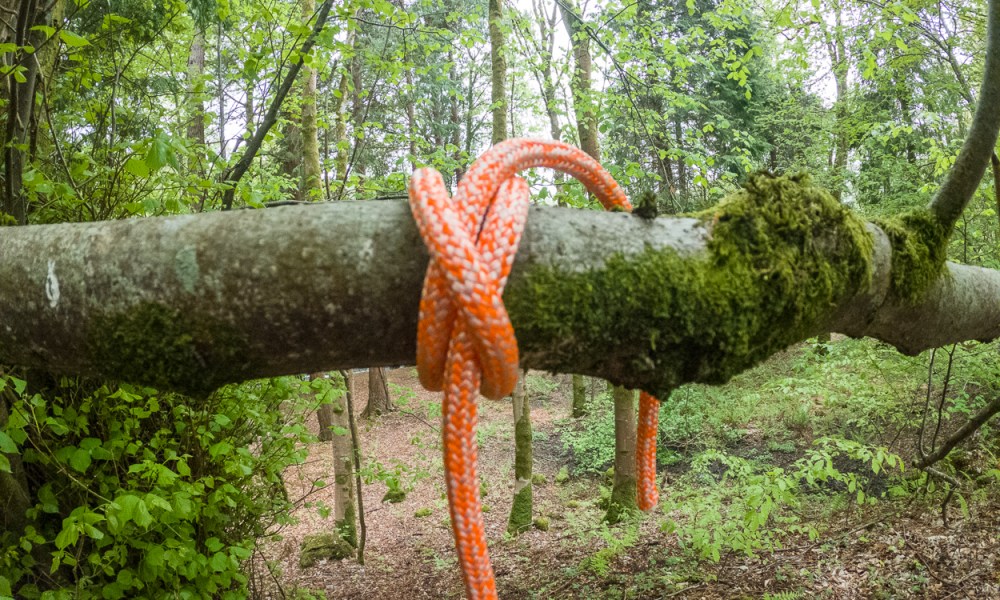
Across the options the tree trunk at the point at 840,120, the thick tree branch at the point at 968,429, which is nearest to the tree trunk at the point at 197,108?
the thick tree branch at the point at 968,429

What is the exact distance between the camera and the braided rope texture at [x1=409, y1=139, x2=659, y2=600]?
39.2 inches

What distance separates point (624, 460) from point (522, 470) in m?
1.28

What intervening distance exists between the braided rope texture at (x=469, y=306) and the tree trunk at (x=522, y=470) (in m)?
5.81

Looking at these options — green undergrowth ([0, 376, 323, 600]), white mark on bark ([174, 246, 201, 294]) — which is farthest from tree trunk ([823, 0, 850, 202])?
white mark on bark ([174, 246, 201, 294])

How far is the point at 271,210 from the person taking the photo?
1.09 meters

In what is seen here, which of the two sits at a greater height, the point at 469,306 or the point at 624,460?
the point at 469,306

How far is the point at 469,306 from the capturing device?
0.98m

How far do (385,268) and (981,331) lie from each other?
2.12 m

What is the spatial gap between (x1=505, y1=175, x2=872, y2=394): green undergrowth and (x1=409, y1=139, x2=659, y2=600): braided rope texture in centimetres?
7

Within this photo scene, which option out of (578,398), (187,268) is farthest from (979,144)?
(578,398)

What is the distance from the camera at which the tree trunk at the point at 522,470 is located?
7004 millimetres

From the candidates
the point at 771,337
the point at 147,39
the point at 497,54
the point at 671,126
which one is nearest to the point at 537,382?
the point at 671,126

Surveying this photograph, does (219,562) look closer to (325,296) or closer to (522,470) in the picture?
(325,296)

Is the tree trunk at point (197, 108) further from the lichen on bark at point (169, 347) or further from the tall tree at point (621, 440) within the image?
the tall tree at point (621, 440)
